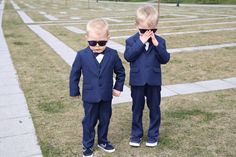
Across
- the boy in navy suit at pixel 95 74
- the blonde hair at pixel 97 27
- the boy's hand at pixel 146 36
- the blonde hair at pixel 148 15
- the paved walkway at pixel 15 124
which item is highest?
the blonde hair at pixel 148 15

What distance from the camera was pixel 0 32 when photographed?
52.6 ft

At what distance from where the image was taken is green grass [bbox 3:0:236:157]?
4.44 metres

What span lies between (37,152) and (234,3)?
33.6m

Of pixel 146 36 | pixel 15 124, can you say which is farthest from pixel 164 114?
pixel 15 124

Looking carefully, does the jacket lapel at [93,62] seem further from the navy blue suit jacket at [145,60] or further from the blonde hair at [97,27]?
the navy blue suit jacket at [145,60]

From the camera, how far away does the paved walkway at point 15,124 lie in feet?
14.6

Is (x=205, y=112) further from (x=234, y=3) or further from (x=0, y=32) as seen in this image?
(x=234, y=3)

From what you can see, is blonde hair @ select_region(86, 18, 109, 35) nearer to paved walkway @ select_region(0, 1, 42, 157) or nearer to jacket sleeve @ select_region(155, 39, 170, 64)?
jacket sleeve @ select_region(155, 39, 170, 64)

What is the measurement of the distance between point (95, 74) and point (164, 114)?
1.78 metres

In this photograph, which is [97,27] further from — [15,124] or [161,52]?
[15,124]

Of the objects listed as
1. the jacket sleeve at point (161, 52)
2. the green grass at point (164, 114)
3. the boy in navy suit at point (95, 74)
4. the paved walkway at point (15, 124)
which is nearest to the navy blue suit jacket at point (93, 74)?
the boy in navy suit at point (95, 74)

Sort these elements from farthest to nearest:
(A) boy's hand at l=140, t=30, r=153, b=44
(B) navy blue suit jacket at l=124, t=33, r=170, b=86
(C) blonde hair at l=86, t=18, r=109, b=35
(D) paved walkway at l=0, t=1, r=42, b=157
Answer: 1. (D) paved walkway at l=0, t=1, r=42, b=157
2. (B) navy blue suit jacket at l=124, t=33, r=170, b=86
3. (A) boy's hand at l=140, t=30, r=153, b=44
4. (C) blonde hair at l=86, t=18, r=109, b=35

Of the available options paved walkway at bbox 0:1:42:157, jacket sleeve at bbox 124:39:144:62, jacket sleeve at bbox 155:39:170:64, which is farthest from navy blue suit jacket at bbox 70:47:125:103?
paved walkway at bbox 0:1:42:157

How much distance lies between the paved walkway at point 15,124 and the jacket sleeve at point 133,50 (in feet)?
4.69
